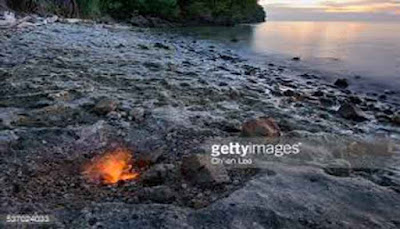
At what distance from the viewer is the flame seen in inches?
175

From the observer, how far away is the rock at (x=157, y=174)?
433cm

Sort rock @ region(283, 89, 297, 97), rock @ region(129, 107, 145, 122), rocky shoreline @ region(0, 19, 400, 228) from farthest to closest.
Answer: rock @ region(283, 89, 297, 97)
rock @ region(129, 107, 145, 122)
rocky shoreline @ region(0, 19, 400, 228)

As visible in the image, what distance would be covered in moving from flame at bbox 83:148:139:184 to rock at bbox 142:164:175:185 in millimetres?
144

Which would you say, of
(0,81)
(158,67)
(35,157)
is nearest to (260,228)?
(35,157)

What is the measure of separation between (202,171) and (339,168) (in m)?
1.53

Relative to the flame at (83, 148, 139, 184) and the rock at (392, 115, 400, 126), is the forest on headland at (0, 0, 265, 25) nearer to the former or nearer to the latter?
the rock at (392, 115, 400, 126)

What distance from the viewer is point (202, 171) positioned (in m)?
4.34

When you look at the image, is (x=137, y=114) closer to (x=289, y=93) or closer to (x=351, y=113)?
(x=351, y=113)

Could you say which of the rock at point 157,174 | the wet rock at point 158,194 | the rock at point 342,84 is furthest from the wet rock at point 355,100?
the wet rock at point 158,194

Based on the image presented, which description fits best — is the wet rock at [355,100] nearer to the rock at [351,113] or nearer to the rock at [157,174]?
the rock at [351,113]
